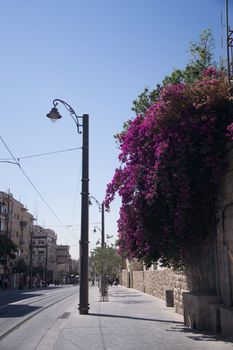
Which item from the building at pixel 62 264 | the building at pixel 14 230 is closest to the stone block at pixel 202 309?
the building at pixel 14 230

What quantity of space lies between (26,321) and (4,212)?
67719 mm

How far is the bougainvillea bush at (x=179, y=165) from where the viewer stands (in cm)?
1138

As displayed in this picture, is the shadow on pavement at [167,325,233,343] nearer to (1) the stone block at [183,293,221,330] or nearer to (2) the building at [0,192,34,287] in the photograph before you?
(1) the stone block at [183,293,221,330]

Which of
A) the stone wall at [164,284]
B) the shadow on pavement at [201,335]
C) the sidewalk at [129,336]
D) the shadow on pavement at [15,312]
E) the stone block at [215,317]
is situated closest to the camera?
the sidewalk at [129,336]

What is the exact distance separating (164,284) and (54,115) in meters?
11.8

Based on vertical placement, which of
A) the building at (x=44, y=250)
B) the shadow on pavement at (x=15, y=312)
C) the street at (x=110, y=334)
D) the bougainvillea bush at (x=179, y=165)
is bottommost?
the street at (x=110, y=334)

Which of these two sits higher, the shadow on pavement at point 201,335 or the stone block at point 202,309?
the stone block at point 202,309

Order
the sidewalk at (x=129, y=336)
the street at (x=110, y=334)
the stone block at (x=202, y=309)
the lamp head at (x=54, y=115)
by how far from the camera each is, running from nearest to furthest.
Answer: the sidewalk at (x=129, y=336), the street at (x=110, y=334), the stone block at (x=202, y=309), the lamp head at (x=54, y=115)

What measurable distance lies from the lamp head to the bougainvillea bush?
6.12 m

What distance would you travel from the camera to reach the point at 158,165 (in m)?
11.6

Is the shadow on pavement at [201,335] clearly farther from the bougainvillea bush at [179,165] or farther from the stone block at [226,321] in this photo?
the bougainvillea bush at [179,165]

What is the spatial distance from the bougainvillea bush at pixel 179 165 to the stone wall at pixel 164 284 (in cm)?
536

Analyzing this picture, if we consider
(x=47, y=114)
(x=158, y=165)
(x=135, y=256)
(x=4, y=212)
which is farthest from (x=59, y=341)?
(x=4, y=212)

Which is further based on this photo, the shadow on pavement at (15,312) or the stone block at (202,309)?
the shadow on pavement at (15,312)
